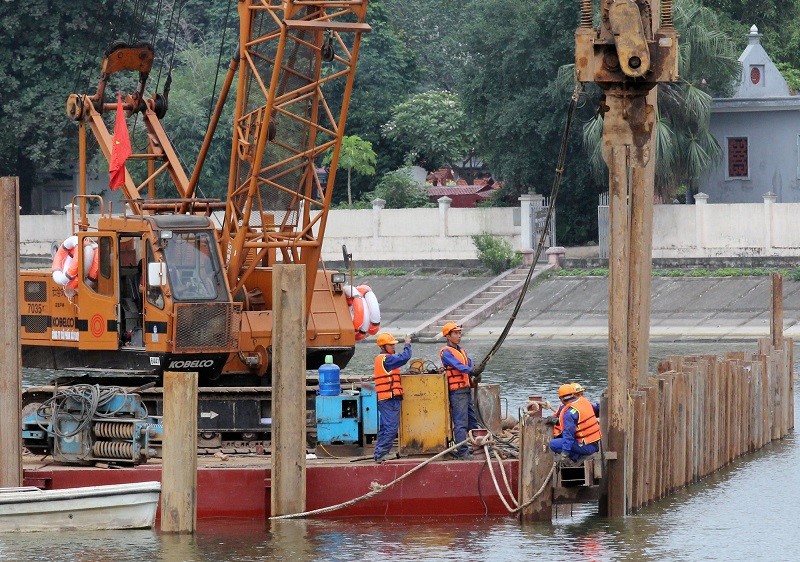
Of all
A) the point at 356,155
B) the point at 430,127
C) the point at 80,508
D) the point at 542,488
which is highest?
the point at 430,127

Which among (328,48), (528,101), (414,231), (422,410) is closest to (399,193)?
(414,231)

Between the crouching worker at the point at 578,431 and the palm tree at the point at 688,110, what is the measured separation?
34.0 m

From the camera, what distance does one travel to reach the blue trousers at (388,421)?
67.9 ft

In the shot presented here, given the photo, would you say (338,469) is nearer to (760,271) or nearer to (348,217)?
(760,271)

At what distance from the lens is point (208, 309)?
23.2m

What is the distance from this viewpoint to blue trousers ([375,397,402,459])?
20703mm

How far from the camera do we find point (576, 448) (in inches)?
774

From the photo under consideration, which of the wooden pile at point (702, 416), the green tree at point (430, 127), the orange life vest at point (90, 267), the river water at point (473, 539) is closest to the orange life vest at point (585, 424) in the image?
the wooden pile at point (702, 416)

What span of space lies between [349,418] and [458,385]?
1538mm

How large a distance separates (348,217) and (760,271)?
1520cm

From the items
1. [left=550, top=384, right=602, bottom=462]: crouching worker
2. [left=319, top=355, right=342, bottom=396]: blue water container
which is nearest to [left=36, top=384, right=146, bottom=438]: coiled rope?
[left=319, top=355, right=342, bottom=396]: blue water container

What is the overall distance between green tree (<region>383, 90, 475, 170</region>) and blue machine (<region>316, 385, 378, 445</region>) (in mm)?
43499

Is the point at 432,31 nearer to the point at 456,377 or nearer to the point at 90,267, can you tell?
the point at 90,267

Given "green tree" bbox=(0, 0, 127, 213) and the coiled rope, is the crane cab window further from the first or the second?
"green tree" bbox=(0, 0, 127, 213)
